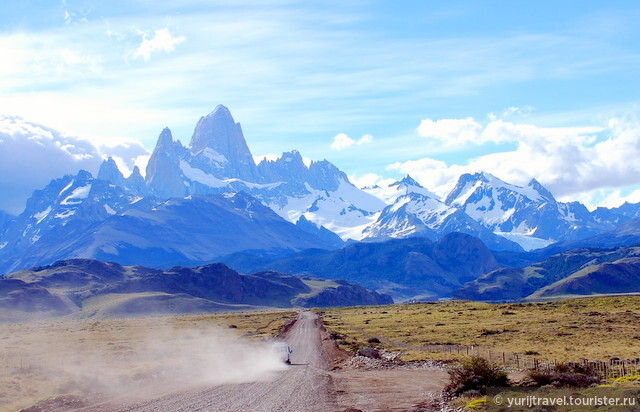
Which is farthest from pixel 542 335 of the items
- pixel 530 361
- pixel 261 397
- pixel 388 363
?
pixel 261 397

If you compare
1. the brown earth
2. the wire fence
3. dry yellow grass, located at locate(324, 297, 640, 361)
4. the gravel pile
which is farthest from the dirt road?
dry yellow grass, located at locate(324, 297, 640, 361)

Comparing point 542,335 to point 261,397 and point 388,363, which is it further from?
point 261,397

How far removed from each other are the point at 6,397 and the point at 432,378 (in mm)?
27580

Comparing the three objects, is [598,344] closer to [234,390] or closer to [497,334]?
[497,334]

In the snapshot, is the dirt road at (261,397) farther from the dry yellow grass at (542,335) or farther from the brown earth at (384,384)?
the dry yellow grass at (542,335)

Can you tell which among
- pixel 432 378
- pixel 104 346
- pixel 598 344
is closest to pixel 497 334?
pixel 598 344

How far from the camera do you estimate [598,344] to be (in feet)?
197

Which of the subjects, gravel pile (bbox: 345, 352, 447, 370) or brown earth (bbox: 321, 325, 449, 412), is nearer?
brown earth (bbox: 321, 325, 449, 412)

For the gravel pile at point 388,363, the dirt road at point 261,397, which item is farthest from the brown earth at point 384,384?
the dirt road at point 261,397

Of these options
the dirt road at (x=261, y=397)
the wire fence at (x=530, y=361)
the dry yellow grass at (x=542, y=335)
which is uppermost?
the dirt road at (x=261, y=397)

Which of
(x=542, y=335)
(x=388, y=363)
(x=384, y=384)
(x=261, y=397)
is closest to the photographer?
(x=261, y=397)

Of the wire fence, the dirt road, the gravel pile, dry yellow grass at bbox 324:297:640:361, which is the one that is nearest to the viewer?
the dirt road

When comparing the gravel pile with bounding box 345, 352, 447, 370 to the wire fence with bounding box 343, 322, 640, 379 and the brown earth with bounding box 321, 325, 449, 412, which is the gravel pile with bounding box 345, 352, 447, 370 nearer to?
the brown earth with bounding box 321, 325, 449, 412

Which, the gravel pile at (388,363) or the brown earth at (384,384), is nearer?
the brown earth at (384,384)
